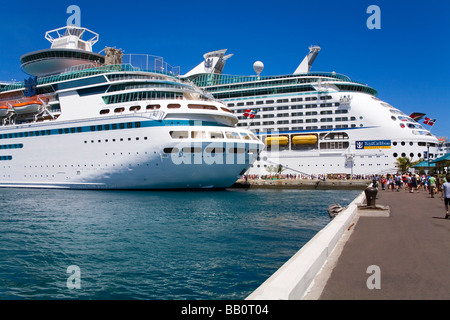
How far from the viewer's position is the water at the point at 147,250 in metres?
8.54

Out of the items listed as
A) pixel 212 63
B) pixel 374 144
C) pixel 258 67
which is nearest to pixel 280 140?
pixel 374 144

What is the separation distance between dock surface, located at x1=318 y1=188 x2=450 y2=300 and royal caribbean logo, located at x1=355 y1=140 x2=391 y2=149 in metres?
40.6

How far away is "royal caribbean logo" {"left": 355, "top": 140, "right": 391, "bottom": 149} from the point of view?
48094 mm

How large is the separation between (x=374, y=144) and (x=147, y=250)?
1709 inches

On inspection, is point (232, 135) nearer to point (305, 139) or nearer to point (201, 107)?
point (201, 107)

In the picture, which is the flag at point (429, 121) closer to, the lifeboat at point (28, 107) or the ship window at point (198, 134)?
the ship window at point (198, 134)

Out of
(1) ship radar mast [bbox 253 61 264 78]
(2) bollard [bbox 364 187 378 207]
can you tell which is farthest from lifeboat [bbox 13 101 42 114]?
(2) bollard [bbox 364 187 378 207]

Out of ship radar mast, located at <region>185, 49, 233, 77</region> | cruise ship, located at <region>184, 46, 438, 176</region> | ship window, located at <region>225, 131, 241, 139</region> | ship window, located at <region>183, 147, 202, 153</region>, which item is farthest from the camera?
ship radar mast, located at <region>185, 49, 233, 77</region>

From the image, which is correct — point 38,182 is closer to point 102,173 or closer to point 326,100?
point 102,173

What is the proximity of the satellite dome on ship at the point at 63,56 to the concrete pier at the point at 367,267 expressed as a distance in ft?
143

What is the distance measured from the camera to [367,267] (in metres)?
6.12

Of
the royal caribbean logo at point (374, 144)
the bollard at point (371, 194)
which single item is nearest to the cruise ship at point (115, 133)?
the bollard at point (371, 194)

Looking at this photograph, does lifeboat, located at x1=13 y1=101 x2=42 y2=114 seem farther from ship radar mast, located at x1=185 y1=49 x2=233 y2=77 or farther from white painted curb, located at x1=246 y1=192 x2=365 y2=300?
white painted curb, located at x1=246 y1=192 x2=365 y2=300

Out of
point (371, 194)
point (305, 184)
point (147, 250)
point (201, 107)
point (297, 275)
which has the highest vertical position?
point (201, 107)
